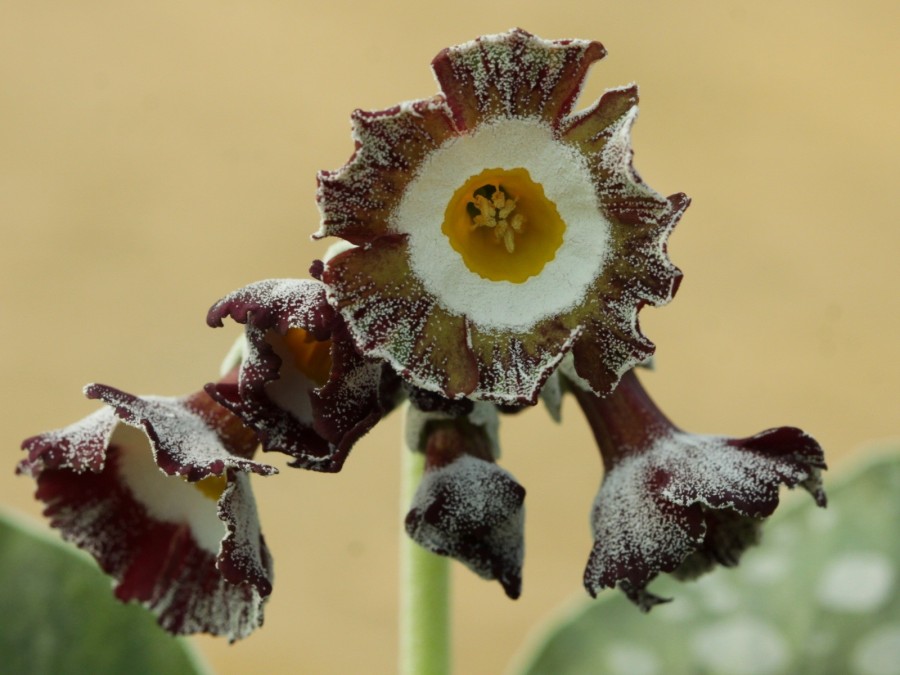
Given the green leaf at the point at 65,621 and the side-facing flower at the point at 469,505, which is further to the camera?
the green leaf at the point at 65,621

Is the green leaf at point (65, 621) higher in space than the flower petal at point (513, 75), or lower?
higher

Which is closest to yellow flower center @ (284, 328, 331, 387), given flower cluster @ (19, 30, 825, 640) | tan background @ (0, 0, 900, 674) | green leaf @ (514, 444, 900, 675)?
flower cluster @ (19, 30, 825, 640)

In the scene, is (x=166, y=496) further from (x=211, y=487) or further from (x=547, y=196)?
(x=547, y=196)

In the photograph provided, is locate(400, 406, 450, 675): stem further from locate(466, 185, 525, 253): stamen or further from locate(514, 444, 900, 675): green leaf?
locate(514, 444, 900, 675): green leaf

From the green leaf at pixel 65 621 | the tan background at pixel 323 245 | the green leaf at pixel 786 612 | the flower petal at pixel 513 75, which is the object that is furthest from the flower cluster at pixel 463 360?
the tan background at pixel 323 245

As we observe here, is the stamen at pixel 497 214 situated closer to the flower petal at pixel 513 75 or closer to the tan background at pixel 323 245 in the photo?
the flower petal at pixel 513 75

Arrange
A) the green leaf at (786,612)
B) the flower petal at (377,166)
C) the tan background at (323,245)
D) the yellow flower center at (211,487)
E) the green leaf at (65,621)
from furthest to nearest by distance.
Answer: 1. the tan background at (323,245)
2. the green leaf at (786,612)
3. the green leaf at (65,621)
4. the yellow flower center at (211,487)
5. the flower petal at (377,166)
